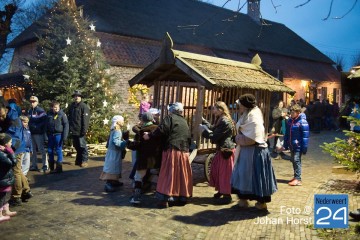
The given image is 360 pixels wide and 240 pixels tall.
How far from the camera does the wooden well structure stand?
6.82 metres

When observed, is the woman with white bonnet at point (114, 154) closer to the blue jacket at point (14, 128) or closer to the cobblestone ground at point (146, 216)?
the cobblestone ground at point (146, 216)

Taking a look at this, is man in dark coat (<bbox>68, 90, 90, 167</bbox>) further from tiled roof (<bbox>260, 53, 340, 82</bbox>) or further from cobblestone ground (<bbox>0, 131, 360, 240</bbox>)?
tiled roof (<bbox>260, 53, 340, 82</bbox>)

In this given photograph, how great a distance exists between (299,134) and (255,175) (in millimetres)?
2533

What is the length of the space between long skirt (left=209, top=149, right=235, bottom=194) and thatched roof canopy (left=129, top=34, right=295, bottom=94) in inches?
59.7

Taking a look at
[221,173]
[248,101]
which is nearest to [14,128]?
[221,173]

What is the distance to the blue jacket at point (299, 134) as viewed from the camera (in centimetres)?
715

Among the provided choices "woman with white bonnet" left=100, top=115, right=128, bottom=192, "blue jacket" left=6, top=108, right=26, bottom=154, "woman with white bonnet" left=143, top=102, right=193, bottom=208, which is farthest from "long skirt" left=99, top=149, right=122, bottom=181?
"blue jacket" left=6, top=108, right=26, bottom=154

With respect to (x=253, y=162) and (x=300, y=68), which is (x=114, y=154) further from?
(x=300, y=68)

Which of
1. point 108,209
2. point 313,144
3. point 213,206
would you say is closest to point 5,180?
point 108,209

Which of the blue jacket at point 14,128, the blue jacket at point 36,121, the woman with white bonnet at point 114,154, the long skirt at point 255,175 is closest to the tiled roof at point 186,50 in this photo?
the blue jacket at point 36,121

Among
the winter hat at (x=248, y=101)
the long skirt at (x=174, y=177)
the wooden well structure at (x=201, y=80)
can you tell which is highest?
the wooden well structure at (x=201, y=80)

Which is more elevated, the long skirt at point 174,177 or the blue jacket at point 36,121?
the blue jacket at point 36,121

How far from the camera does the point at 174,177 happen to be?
18.7 feet

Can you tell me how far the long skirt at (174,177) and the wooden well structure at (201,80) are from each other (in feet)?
4.04
